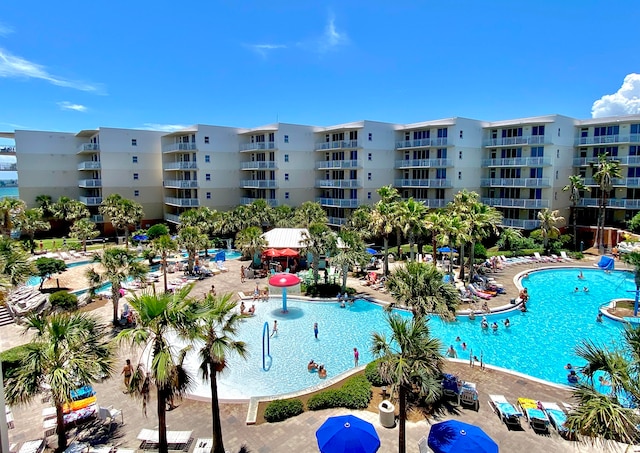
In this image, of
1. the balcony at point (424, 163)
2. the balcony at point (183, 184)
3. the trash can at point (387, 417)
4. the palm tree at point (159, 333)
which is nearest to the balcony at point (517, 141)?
the balcony at point (424, 163)

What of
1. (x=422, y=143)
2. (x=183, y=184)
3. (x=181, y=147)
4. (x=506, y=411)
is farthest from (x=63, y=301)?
(x=422, y=143)

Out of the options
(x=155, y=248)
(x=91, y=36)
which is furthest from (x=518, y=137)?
(x=91, y=36)

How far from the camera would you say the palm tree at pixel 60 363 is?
1159cm

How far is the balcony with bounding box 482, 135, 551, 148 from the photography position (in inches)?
1791

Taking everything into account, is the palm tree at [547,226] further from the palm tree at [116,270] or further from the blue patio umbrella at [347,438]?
the palm tree at [116,270]

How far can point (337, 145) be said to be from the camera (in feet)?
174

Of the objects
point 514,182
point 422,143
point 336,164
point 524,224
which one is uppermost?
point 422,143

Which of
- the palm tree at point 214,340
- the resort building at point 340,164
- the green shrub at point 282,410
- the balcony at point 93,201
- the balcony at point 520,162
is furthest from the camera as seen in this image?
the balcony at point 93,201

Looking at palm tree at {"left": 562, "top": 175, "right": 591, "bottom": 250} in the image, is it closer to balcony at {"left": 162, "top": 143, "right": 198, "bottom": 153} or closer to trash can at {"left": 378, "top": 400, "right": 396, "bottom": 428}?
trash can at {"left": 378, "top": 400, "right": 396, "bottom": 428}

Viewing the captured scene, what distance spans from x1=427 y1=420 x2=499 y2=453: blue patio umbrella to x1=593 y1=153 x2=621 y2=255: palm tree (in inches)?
1591

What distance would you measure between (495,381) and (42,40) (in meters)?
19.1

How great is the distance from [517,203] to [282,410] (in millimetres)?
41261

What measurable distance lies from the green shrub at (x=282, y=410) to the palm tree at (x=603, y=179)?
41.5m

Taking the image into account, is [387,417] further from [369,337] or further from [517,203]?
[517,203]
